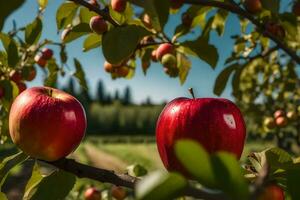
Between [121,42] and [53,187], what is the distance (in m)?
0.45

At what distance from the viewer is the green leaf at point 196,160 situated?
587mm

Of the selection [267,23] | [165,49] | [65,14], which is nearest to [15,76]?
[65,14]

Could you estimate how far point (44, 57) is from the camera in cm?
289

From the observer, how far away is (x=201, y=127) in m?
1.33

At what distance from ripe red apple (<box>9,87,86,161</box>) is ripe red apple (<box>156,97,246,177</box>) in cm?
25

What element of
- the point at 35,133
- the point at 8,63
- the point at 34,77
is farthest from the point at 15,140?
the point at 34,77

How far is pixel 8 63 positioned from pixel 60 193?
3.13 feet

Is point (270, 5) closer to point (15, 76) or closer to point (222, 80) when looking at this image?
point (222, 80)

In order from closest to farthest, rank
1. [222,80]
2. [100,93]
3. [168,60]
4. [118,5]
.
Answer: [118,5] < [168,60] < [222,80] < [100,93]

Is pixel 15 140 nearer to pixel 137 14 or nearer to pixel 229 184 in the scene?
pixel 229 184

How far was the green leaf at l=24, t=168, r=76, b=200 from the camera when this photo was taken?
1.46m

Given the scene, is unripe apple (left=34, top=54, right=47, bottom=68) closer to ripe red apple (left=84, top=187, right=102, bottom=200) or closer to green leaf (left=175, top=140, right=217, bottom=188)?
ripe red apple (left=84, top=187, right=102, bottom=200)

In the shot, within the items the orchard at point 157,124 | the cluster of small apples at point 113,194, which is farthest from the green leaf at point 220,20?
the cluster of small apples at point 113,194

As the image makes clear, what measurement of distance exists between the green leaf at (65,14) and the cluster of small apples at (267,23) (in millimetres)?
735
